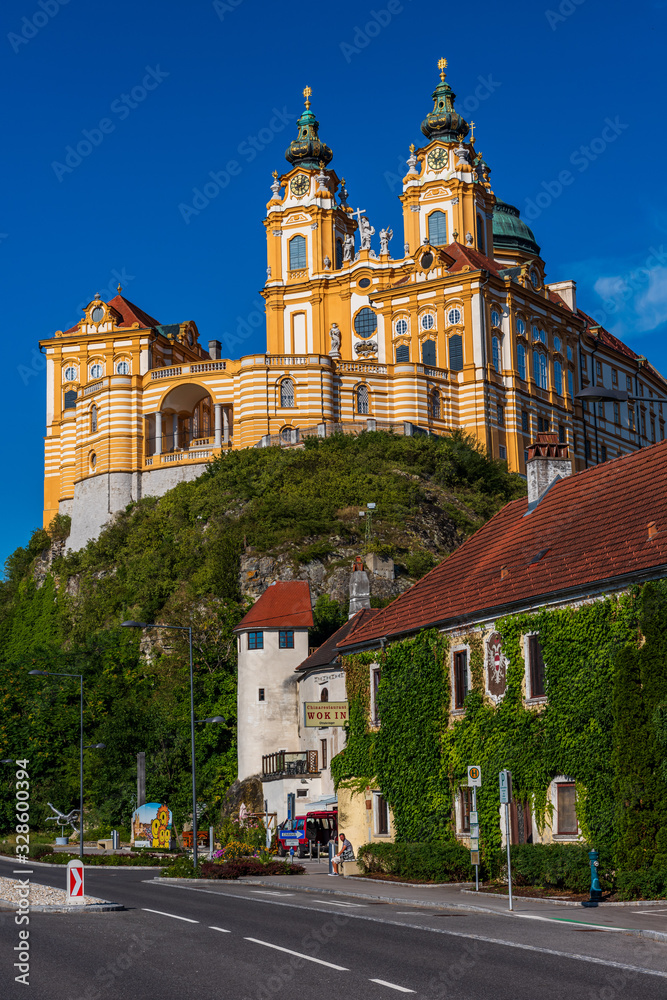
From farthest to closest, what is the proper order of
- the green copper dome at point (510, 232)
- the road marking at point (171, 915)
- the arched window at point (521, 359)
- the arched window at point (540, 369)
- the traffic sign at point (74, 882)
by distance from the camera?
1. the green copper dome at point (510, 232)
2. the arched window at point (540, 369)
3. the arched window at point (521, 359)
4. the traffic sign at point (74, 882)
5. the road marking at point (171, 915)

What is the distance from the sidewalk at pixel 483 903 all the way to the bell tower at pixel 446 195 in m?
66.5

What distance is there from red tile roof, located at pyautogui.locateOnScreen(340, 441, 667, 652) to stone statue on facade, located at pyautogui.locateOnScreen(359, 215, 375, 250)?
60.3 meters

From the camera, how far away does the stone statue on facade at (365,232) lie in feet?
311

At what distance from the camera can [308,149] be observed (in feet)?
324

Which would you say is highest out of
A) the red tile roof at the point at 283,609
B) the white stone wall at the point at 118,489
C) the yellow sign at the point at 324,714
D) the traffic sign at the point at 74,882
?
the white stone wall at the point at 118,489

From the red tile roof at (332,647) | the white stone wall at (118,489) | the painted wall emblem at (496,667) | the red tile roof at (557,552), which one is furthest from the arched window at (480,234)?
the painted wall emblem at (496,667)

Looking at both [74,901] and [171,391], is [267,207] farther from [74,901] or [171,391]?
[74,901]

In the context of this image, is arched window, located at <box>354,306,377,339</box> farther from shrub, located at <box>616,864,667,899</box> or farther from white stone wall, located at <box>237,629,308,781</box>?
shrub, located at <box>616,864,667,899</box>

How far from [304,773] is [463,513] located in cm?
2832

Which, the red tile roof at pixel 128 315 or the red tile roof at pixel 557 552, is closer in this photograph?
the red tile roof at pixel 557 552

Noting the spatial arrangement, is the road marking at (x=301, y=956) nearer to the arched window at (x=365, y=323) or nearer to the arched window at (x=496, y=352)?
the arched window at (x=496, y=352)

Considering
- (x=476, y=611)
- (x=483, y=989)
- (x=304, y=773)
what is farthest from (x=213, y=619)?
(x=483, y=989)

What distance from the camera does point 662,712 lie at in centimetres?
2534

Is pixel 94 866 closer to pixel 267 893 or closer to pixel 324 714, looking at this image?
pixel 324 714
